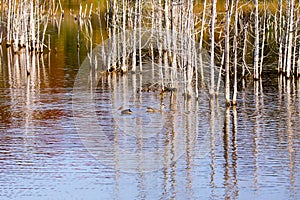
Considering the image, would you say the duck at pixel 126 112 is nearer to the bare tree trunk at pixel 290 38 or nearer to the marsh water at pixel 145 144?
the marsh water at pixel 145 144

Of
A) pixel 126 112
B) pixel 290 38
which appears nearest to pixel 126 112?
pixel 126 112

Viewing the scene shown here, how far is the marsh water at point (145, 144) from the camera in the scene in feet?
64.2

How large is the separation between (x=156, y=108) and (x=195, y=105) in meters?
2.11

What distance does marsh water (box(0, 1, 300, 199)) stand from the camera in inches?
771

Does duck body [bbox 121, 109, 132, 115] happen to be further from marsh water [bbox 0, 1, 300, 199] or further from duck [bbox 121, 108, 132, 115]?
marsh water [bbox 0, 1, 300, 199]

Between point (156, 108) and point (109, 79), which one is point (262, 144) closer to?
point (156, 108)

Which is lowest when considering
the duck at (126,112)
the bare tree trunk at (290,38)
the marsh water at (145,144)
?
the marsh water at (145,144)

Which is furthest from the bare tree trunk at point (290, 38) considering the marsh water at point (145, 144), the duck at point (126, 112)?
the duck at point (126, 112)

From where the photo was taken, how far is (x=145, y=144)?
83.8 feet

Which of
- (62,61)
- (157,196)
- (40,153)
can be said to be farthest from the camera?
(62,61)

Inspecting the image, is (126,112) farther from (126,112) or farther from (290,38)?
(290,38)

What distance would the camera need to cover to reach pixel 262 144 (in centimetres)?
2505

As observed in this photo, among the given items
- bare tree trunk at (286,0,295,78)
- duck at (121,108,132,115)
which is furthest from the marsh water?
bare tree trunk at (286,0,295,78)

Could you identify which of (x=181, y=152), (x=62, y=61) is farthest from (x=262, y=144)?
(x=62, y=61)
